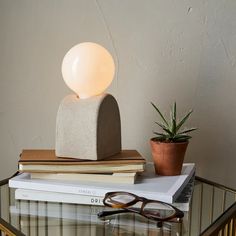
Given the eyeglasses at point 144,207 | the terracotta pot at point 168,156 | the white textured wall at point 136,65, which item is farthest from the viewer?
the white textured wall at point 136,65

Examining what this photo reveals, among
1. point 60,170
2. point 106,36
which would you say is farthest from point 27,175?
point 106,36

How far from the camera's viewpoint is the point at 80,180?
61 centimetres

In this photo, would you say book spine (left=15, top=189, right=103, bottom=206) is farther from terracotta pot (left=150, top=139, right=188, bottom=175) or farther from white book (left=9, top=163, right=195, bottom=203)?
terracotta pot (left=150, top=139, right=188, bottom=175)

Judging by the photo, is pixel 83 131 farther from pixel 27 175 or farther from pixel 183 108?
pixel 183 108

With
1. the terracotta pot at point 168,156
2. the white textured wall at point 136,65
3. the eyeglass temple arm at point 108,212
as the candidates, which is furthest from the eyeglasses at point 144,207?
the white textured wall at point 136,65

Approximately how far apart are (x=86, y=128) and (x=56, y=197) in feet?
0.40

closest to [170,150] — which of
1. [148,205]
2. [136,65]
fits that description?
[148,205]

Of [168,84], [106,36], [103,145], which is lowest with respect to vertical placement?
[103,145]

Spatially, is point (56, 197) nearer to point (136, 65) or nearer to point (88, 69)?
point (88, 69)

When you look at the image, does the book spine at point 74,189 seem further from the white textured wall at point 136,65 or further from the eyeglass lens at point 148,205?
the white textured wall at point 136,65

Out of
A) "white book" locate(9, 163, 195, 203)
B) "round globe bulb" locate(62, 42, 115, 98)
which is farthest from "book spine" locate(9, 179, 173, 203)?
"round globe bulb" locate(62, 42, 115, 98)

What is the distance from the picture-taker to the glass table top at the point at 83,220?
52 centimetres

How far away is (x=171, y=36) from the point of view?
0.77 m

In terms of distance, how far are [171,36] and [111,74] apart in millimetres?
196
